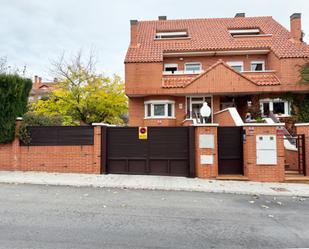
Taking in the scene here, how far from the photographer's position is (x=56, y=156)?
1127 centimetres

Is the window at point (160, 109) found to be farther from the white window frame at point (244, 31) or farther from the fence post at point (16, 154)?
the fence post at point (16, 154)

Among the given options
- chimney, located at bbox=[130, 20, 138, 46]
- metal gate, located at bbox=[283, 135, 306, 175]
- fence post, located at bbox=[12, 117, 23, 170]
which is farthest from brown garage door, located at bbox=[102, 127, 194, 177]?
chimney, located at bbox=[130, 20, 138, 46]

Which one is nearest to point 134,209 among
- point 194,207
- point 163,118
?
point 194,207

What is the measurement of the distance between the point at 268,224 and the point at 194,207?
1870mm

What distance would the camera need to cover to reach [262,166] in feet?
33.9

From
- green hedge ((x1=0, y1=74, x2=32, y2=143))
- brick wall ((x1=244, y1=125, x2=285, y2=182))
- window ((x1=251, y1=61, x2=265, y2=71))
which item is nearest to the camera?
brick wall ((x1=244, y1=125, x2=285, y2=182))

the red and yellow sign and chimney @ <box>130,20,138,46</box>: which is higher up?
chimney @ <box>130,20,138,46</box>

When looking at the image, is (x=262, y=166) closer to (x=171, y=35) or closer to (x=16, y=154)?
(x=16, y=154)

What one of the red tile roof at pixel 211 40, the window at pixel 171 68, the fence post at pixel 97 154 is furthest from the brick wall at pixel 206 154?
the window at pixel 171 68

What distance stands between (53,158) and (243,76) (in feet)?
45.0

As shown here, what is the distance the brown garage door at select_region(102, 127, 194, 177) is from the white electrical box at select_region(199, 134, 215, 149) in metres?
0.56

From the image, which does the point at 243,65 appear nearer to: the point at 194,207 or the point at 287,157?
the point at 287,157

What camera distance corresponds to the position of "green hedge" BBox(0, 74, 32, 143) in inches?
446

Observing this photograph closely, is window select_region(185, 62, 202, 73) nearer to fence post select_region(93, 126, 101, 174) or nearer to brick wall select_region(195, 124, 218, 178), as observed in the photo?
brick wall select_region(195, 124, 218, 178)
